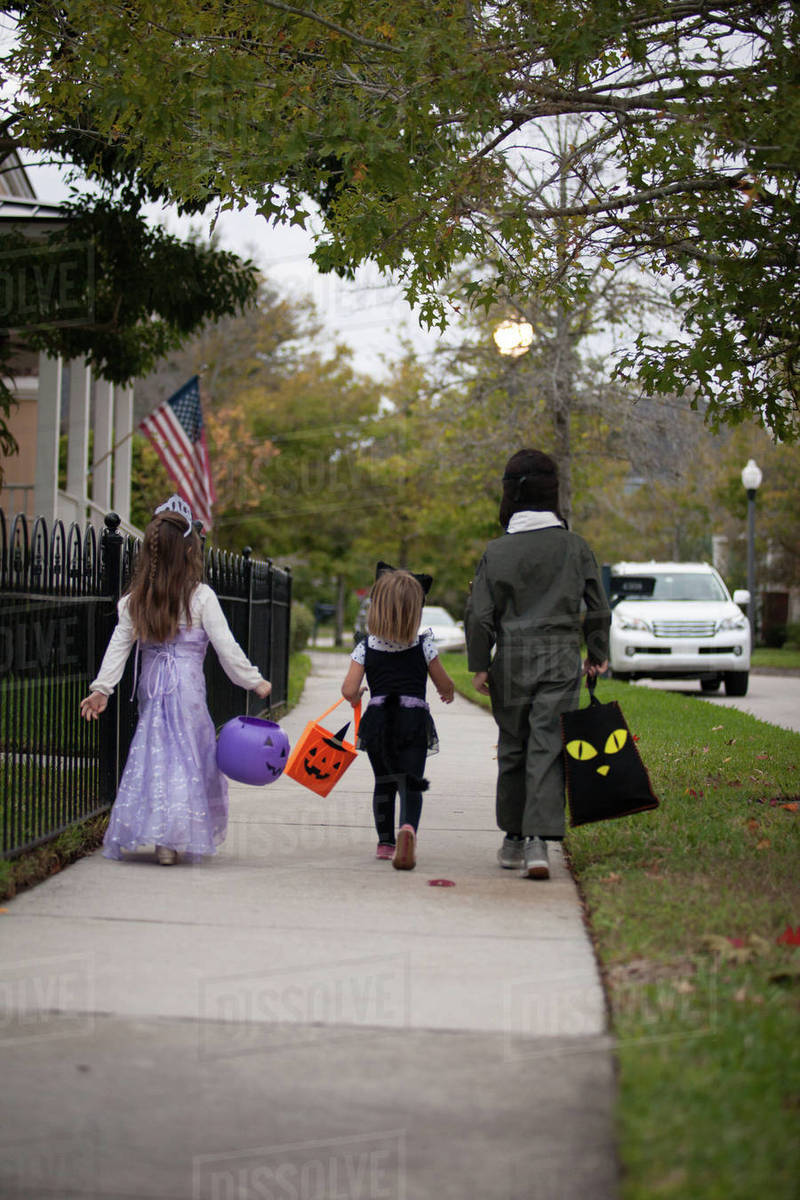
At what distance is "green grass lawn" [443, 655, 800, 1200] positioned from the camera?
2.88m

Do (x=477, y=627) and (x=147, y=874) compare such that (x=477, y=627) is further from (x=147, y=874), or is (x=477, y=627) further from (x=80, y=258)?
(x=80, y=258)

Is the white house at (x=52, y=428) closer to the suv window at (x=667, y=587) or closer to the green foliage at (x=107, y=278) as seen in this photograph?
the green foliage at (x=107, y=278)

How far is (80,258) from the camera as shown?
1316cm

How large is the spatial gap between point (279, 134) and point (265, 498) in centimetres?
2900

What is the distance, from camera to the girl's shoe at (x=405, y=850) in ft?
20.5

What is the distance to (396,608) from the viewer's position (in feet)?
21.1

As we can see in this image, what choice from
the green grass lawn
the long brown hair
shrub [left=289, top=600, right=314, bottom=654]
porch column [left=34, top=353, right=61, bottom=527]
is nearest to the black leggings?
the green grass lawn

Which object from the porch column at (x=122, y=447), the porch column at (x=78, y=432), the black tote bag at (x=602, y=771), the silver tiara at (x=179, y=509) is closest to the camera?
the black tote bag at (x=602, y=771)

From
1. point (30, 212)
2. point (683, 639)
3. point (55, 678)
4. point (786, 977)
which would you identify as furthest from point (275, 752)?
point (683, 639)

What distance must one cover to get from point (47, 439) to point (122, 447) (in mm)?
3456

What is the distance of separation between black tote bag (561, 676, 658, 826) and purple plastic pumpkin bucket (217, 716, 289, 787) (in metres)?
1.41

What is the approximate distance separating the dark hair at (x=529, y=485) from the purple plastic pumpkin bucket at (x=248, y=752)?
155 centimetres

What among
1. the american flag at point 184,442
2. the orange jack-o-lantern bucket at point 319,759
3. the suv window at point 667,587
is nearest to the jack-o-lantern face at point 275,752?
the orange jack-o-lantern bucket at point 319,759

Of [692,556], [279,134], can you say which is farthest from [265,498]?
[279,134]
